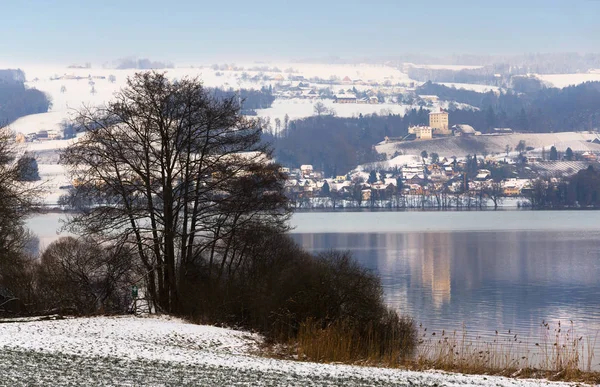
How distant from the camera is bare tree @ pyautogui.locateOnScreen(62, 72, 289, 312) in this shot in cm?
2859

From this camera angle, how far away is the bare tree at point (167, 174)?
28594mm

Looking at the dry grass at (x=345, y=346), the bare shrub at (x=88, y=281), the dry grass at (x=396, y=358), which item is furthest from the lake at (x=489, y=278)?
the bare shrub at (x=88, y=281)

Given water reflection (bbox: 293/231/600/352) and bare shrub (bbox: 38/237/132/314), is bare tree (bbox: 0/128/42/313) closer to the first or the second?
bare shrub (bbox: 38/237/132/314)

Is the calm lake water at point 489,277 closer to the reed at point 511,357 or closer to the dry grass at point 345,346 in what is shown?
the reed at point 511,357

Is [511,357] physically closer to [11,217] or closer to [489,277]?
[11,217]

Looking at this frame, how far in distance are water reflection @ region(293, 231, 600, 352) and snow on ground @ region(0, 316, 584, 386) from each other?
19608 mm

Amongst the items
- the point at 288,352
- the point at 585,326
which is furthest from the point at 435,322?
the point at 288,352

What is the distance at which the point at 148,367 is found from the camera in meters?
14.1

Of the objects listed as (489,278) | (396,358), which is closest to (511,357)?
(396,358)

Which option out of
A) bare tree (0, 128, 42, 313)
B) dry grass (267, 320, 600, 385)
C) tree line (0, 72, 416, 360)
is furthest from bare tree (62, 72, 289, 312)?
dry grass (267, 320, 600, 385)

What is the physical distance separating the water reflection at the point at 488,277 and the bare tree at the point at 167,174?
35.7 feet

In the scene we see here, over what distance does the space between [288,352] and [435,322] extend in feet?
60.3

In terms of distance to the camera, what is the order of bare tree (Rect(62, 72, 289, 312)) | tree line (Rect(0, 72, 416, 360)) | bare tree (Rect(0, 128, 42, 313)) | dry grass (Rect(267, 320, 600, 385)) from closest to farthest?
dry grass (Rect(267, 320, 600, 385))
tree line (Rect(0, 72, 416, 360))
bare tree (Rect(62, 72, 289, 312))
bare tree (Rect(0, 128, 42, 313))

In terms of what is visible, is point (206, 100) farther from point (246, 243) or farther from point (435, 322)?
A: point (435, 322)
